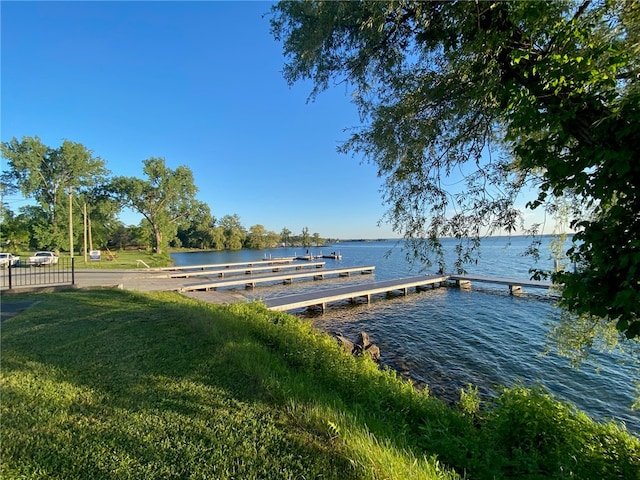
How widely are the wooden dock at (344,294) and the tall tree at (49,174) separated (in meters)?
35.8

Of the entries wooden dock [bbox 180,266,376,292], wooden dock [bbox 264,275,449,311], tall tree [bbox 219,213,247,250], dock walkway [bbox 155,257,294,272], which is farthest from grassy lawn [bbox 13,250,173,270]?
tall tree [bbox 219,213,247,250]

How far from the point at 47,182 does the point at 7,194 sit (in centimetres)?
560

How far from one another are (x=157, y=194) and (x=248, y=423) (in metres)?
48.6

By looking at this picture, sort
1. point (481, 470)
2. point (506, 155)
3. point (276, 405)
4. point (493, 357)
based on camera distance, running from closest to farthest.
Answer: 1. point (481, 470)
2. point (276, 405)
3. point (506, 155)
4. point (493, 357)

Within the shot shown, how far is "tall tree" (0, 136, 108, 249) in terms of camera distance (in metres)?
34.9

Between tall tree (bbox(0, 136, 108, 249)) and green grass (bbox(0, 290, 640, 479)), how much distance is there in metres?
41.1

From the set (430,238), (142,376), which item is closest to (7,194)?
(142,376)

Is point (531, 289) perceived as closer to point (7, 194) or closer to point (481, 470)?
point (481, 470)

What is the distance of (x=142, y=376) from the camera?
3584 millimetres

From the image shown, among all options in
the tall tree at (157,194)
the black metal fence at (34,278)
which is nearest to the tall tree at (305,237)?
the tall tree at (157,194)

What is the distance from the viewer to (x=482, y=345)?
995 cm

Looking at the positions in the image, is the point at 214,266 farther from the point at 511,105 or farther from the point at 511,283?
the point at 511,105

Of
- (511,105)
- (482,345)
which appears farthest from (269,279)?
(511,105)

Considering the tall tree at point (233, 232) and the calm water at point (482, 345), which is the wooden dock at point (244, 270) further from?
the tall tree at point (233, 232)
